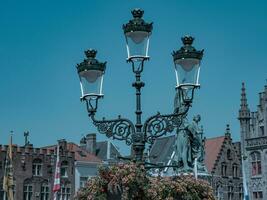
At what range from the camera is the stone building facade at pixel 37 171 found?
149ft

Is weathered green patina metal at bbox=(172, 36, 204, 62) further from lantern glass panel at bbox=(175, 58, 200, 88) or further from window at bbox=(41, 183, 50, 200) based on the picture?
window at bbox=(41, 183, 50, 200)

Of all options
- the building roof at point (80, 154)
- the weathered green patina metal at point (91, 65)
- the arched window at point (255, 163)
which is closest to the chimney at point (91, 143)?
the building roof at point (80, 154)

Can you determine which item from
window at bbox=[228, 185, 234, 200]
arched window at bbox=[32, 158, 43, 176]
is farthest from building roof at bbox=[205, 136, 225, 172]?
arched window at bbox=[32, 158, 43, 176]

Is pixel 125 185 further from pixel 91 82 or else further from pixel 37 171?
pixel 37 171

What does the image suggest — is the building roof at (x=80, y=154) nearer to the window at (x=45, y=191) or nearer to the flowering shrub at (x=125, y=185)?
the window at (x=45, y=191)

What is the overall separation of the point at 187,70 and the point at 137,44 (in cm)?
109

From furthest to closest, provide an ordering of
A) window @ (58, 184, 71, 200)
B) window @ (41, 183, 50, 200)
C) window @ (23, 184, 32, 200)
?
1. window @ (58, 184, 71, 200)
2. window @ (41, 183, 50, 200)
3. window @ (23, 184, 32, 200)

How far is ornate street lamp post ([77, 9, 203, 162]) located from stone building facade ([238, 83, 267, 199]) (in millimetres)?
36104

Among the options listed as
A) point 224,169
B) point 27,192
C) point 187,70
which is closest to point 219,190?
point 224,169

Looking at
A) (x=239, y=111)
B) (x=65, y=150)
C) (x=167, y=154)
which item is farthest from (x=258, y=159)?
(x=65, y=150)

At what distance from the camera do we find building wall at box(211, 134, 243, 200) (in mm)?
49062

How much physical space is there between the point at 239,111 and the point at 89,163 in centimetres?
1390

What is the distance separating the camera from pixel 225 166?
165ft

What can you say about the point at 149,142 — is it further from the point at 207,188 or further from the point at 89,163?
the point at 89,163
